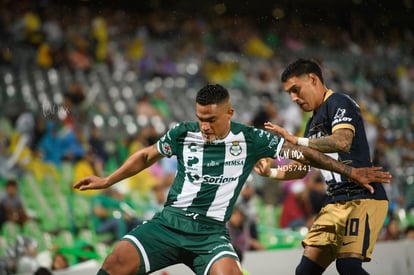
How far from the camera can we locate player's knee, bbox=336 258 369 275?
514 cm

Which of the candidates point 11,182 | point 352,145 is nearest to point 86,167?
point 11,182

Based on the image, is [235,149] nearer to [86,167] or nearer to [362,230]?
[362,230]

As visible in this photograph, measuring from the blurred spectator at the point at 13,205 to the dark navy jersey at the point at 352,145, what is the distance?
535 centimetres

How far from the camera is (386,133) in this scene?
47.5ft

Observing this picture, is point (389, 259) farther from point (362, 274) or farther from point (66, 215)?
point (66, 215)

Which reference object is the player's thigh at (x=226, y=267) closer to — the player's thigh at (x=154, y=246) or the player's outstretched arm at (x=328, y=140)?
the player's thigh at (x=154, y=246)

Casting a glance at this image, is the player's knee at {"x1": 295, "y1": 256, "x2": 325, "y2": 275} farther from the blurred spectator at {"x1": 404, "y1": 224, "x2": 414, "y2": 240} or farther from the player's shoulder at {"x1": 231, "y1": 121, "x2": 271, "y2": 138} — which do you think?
the blurred spectator at {"x1": 404, "y1": 224, "x2": 414, "y2": 240}

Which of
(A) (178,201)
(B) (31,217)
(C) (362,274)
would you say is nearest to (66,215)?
(B) (31,217)

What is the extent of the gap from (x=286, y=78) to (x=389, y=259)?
150 inches

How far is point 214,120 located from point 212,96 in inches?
6.7

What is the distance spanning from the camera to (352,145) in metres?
5.44

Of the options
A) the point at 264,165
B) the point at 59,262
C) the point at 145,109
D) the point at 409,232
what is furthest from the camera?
the point at 145,109

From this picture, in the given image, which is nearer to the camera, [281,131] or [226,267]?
[226,267]

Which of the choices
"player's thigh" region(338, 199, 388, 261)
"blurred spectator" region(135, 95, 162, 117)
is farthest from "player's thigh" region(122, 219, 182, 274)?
"blurred spectator" region(135, 95, 162, 117)
